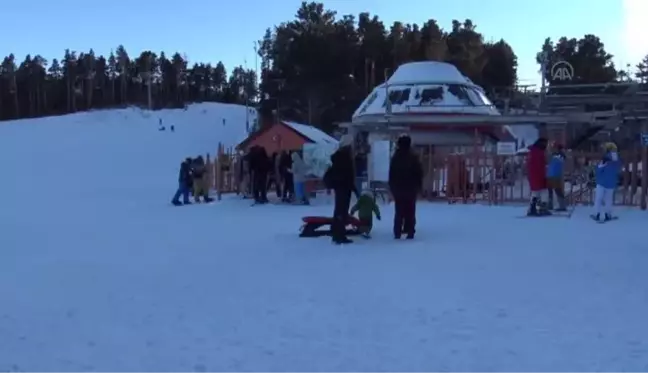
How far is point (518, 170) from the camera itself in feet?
76.5

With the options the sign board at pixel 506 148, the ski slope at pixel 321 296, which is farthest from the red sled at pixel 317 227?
the sign board at pixel 506 148

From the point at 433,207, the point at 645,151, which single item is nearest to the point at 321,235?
the point at 433,207

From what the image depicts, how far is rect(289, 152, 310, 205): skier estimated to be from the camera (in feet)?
68.2

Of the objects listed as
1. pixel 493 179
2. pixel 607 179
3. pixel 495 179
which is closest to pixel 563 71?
pixel 495 179

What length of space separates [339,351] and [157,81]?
10476 centimetres

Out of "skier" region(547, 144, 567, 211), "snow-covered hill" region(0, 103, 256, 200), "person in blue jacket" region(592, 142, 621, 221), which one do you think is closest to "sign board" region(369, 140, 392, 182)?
"skier" region(547, 144, 567, 211)

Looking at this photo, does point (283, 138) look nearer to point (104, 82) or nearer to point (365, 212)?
point (365, 212)

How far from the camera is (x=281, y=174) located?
859 inches

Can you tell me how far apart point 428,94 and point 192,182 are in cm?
1525

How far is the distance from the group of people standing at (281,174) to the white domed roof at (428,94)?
38.7 ft

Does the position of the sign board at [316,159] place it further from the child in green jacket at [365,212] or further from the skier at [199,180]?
the child in green jacket at [365,212]

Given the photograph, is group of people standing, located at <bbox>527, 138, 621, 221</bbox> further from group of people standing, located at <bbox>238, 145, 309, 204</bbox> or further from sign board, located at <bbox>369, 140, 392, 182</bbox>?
group of people standing, located at <bbox>238, 145, 309, 204</bbox>

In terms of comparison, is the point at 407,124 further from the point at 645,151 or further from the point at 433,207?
the point at 645,151

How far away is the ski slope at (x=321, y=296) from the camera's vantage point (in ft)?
19.9
